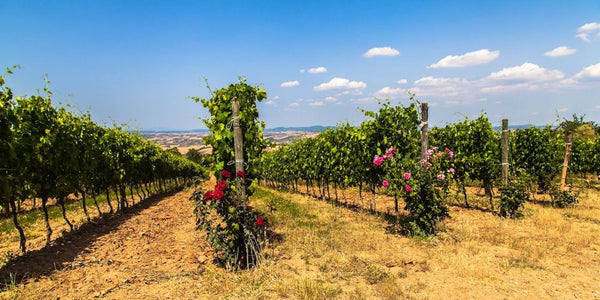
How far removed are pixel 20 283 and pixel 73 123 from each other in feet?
19.2

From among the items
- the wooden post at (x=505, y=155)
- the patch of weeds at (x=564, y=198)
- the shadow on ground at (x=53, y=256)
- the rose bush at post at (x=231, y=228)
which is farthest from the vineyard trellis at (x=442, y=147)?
the shadow on ground at (x=53, y=256)

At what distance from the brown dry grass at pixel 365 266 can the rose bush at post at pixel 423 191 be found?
1.52 ft

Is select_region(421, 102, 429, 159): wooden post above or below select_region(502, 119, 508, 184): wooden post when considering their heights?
above

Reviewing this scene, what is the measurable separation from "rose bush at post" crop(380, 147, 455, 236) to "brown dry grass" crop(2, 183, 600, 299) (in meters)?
0.46

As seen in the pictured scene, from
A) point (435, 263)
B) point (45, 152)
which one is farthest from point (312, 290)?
point (45, 152)

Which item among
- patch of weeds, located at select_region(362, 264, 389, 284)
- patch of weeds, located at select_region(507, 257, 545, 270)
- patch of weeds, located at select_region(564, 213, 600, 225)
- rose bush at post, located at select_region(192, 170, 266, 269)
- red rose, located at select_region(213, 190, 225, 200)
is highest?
red rose, located at select_region(213, 190, 225, 200)

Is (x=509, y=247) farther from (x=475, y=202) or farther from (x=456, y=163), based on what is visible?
(x=475, y=202)

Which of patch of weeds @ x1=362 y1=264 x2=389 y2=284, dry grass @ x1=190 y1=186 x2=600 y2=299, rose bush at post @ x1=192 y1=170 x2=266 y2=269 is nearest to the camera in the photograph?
dry grass @ x1=190 y1=186 x2=600 y2=299

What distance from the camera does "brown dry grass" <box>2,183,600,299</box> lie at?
472cm

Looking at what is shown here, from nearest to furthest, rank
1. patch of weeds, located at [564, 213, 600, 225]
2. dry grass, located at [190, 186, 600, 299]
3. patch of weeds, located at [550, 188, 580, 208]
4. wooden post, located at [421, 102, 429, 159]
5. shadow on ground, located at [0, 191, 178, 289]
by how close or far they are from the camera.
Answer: dry grass, located at [190, 186, 600, 299], shadow on ground, located at [0, 191, 178, 289], wooden post, located at [421, 102, 429, 159], patch of weeds, located at [564, 213, 600, 225], patch of weeds, located at [550, 188, 580, 208]

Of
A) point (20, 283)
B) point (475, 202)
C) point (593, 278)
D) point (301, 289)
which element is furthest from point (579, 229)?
point (20, 283)

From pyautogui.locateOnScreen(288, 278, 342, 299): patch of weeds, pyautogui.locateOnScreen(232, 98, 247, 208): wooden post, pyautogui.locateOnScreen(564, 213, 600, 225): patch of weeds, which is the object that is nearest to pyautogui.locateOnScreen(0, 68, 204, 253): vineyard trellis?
pyautogui.locateOnScreen(232, 98, 247, 208): wooden post

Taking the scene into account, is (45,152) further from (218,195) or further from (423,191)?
(423,191)

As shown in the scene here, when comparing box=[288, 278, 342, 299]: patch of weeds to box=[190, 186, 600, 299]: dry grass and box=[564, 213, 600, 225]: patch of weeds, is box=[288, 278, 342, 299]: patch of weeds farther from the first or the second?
box=[564, 213, 600, 225]: patch of weeds
